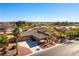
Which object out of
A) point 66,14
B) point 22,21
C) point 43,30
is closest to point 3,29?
point 22,21

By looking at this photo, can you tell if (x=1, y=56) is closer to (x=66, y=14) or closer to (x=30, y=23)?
(x=30, y=23)

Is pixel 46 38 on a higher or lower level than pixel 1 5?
lower

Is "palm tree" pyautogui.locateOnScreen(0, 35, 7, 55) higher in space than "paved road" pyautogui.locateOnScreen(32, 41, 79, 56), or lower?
higher

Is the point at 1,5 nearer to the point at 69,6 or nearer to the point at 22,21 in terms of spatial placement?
the point at 22,21

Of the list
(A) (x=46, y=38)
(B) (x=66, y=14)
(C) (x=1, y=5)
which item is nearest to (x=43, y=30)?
(A) (x=46, y=38)

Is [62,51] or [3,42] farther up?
[3,42]

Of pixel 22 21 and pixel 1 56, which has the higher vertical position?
pixel 22 21

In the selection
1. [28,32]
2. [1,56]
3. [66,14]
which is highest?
[66,14]

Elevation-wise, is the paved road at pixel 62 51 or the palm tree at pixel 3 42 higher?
the palm tree at pixel 3 42
